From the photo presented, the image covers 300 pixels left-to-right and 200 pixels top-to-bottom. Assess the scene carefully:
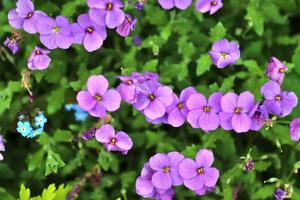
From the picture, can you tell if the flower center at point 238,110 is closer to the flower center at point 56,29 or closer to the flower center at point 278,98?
the flower center at point 278,98

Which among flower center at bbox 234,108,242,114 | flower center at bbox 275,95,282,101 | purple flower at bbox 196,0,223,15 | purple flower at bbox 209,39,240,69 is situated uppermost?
purple flower at bbox 196,0,223,15

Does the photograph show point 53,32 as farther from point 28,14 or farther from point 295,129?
point 295,129

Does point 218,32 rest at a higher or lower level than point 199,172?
higher

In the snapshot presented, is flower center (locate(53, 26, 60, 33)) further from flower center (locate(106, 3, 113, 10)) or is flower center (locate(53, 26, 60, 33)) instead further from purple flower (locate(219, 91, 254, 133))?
purple flower (locate(219, 91, 254, 133))

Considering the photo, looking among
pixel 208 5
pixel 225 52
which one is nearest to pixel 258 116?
pixel 225 52

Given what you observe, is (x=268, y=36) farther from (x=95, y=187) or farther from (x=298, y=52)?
(x=95, y=187)

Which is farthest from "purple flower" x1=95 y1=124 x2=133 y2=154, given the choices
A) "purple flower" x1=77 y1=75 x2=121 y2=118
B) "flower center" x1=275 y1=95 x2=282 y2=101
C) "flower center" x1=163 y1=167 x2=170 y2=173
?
"flower center" x1=275 y1=95 x2=282 y2=101
